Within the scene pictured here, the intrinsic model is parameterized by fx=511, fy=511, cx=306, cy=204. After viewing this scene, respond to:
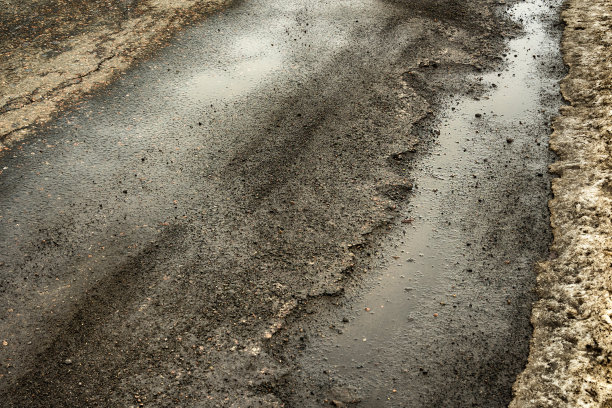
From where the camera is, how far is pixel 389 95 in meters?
7.45

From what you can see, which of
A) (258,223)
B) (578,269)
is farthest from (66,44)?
(578,269)

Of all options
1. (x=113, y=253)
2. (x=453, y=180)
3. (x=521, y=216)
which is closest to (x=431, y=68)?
(x=453, y=180)

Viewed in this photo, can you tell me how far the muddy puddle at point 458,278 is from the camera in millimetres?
4125

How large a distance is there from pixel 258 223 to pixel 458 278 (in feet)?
6.89

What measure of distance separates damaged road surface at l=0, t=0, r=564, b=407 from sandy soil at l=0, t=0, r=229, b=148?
16.6 inches

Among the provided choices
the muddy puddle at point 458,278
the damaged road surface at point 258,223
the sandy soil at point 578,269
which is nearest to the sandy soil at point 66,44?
the damaged road surface at point 258,223

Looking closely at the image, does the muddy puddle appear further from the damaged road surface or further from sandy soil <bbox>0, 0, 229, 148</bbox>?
sandy soil <bbox>0, 0, 229, 148</bbox>

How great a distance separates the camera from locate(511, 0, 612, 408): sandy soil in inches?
156

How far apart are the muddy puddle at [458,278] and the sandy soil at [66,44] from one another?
4963mm

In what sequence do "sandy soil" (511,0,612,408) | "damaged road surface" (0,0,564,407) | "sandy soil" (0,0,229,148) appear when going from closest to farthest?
"sandy soil" (511,0,612,408) → "damaged road surface" (0,0,564,407) → "sandy soil" (0,0,229,148)

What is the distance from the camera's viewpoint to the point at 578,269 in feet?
16.0

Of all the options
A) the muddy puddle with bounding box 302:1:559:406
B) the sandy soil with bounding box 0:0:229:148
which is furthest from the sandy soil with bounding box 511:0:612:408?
the sandy soil with bounding box 0:0:229:148

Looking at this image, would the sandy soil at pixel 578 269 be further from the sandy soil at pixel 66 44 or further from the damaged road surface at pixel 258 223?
the sandy soil at pixel 66 44

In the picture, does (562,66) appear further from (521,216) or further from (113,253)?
(113,253)
